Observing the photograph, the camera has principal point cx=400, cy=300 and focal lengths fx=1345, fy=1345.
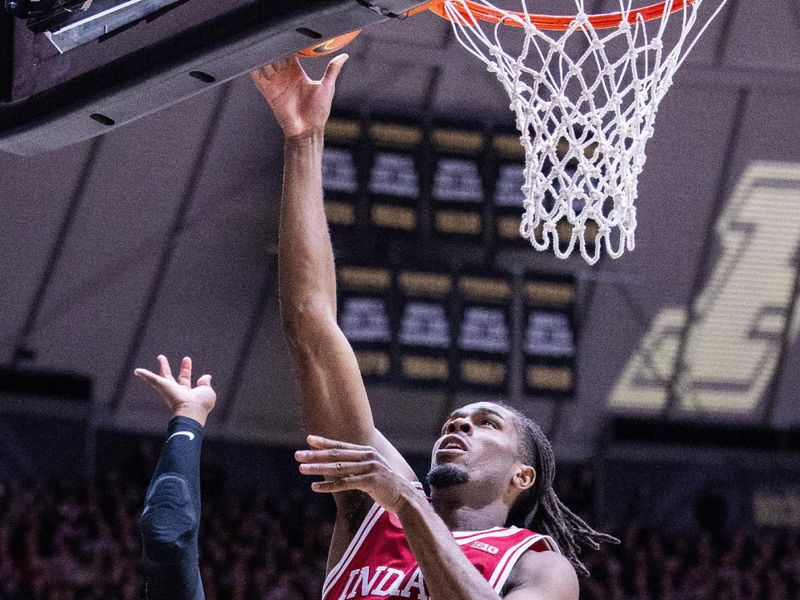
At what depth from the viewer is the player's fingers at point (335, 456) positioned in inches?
114

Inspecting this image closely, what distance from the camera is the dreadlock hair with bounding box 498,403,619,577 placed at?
3.76 metres

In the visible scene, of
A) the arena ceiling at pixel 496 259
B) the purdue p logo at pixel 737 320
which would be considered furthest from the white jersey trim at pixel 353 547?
the purdue p logo at pixel 737 320

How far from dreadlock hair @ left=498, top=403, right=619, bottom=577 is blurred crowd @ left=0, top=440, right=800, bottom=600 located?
7.17m

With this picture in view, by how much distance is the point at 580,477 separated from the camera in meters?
14.7

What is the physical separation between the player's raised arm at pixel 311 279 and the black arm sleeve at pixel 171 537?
82cm

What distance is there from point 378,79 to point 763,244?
4.24 m

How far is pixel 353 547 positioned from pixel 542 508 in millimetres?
614

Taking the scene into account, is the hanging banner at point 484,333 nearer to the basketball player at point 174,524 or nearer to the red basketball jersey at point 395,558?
the red basketball jersey at point 395,558

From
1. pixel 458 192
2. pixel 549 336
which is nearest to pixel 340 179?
pixel 458 192

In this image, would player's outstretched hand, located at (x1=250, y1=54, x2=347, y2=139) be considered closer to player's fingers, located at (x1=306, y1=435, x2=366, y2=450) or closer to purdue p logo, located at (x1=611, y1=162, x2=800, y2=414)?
player's fingers, located at (x1=306, y1=435, x2=366, y2=450)

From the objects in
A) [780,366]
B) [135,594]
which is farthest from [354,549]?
[780,366]

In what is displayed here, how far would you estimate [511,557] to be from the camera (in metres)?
3.33

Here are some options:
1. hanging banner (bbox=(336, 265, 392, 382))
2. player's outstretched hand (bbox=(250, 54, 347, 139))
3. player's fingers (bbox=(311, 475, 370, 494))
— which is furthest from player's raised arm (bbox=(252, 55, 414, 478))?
hanging banner (bbox=(336, 265, 392, 382))

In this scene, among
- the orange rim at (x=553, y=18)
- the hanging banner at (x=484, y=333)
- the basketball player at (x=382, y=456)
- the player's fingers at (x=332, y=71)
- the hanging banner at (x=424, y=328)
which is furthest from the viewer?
the hanging banner at (x=484, y=333)
